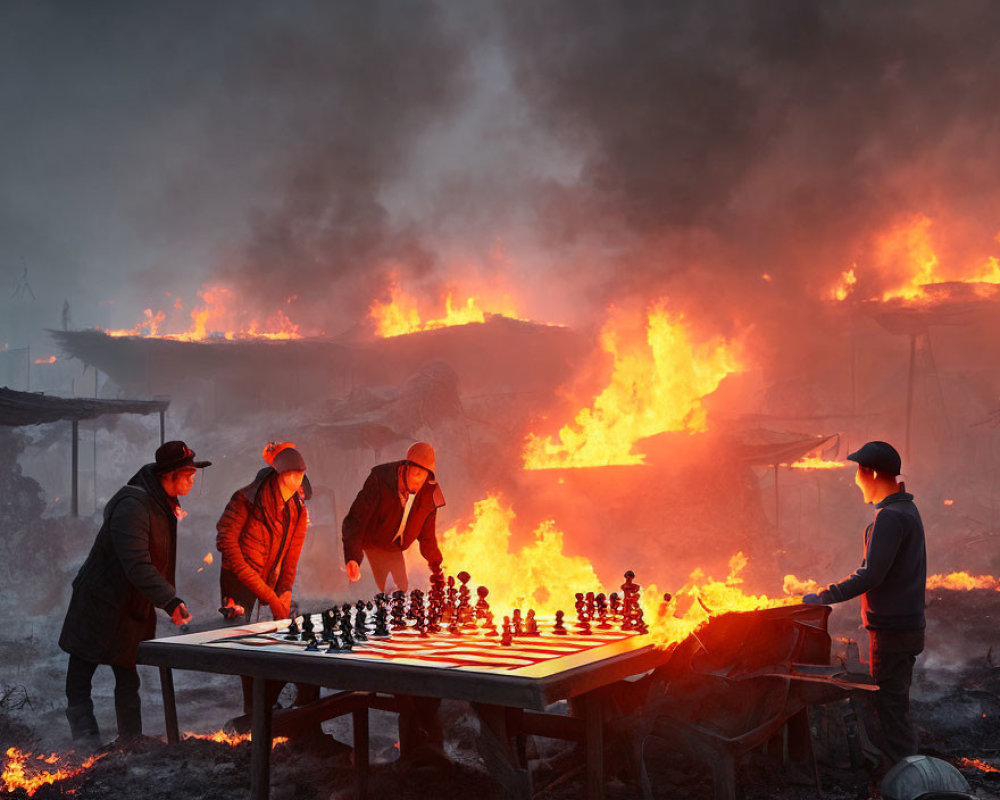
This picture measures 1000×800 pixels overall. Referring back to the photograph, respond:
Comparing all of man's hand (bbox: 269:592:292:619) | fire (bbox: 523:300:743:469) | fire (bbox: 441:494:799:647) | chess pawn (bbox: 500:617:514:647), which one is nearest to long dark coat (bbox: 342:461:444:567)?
man's hand (bbox: 269:592:292:619)

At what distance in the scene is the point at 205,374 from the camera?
94.1ft

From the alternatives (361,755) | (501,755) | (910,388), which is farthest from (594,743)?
(910,388)

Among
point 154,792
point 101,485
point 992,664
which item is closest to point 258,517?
point 154,792

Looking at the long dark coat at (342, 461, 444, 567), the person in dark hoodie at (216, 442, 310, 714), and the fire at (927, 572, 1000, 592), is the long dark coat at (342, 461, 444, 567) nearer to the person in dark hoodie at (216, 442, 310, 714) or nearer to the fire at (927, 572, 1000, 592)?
the person in dark hoodie at (216, 442, 310, 714)

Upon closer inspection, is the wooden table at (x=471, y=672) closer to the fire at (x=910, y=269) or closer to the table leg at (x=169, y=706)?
the table leg at (x=169, y=706)

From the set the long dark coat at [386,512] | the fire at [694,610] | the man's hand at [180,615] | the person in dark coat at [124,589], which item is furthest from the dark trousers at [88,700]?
the fire at [694,610]

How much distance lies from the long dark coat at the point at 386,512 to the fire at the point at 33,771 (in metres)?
2.64

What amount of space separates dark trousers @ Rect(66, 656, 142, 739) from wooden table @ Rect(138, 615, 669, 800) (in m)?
1.37

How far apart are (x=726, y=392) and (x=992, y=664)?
839 inches

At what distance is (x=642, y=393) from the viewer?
26.4 m

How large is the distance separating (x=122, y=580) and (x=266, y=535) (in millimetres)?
1087

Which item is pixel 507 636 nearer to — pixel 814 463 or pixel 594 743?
pixel 594 743

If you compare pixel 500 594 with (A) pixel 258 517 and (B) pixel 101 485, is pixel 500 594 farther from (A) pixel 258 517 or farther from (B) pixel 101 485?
(B) pixel 101 485

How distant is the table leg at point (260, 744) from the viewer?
4520 millimetres
